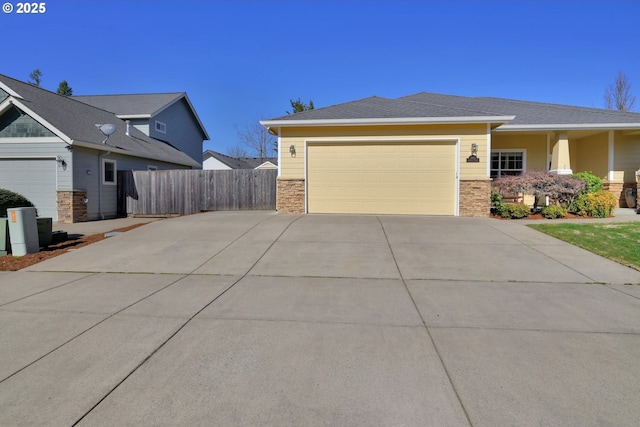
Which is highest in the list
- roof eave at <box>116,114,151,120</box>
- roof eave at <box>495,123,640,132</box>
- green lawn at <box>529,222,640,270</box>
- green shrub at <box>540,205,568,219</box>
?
roof eave at <box>116,114,151,120</box>

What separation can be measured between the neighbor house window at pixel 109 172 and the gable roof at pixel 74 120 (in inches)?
28.8

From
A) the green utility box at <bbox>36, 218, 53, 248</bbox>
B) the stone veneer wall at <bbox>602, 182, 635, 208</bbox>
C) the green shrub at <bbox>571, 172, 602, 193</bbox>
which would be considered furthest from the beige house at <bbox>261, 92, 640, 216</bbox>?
the green utility box at <bbox>36, 218, 53, 248</bbox>

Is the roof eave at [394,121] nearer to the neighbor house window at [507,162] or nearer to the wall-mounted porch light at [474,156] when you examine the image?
the wall-mounted porch light at [474,156]

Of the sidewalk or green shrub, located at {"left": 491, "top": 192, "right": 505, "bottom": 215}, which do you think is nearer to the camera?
the sidewalk

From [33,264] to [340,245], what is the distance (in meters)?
6.38

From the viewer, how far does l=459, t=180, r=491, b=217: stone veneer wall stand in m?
12.2

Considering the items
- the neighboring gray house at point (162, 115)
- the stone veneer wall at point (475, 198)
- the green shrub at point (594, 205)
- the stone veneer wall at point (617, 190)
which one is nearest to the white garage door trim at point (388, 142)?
the stone veneer wall at point (475, 198)

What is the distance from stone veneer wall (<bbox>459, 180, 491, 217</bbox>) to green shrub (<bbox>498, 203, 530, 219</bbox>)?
46 centimetres

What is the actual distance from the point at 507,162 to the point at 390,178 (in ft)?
21.5

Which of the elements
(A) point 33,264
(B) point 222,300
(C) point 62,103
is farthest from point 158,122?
(B) point 222,300

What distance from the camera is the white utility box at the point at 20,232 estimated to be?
27.1 feet

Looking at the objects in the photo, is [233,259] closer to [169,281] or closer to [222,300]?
[169,281]

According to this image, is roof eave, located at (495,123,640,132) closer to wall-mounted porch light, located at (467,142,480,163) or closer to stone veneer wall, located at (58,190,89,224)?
wall-mounted porch light, located at (467,142,480,163)

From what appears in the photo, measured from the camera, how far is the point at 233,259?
7.54m
